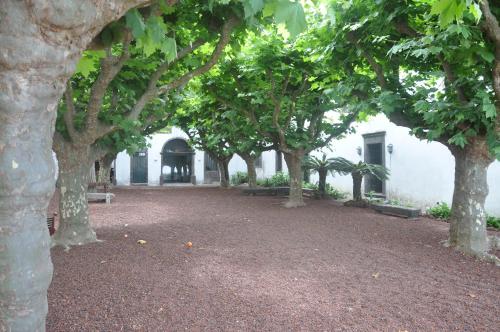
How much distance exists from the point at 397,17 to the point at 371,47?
73 centimetres

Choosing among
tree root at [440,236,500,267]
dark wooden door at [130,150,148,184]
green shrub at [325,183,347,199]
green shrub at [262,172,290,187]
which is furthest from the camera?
dark wooden door at [130,150,148,184]

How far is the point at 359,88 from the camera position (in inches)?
244

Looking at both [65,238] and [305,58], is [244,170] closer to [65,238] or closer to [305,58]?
[305,58]

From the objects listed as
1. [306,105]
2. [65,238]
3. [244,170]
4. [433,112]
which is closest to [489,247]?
[433,112]

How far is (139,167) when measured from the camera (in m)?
26.1

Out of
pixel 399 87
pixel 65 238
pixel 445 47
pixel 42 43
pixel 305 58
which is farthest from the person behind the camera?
pixel 305 58

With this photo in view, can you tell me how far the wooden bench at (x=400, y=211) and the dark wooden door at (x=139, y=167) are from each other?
64.7 feet

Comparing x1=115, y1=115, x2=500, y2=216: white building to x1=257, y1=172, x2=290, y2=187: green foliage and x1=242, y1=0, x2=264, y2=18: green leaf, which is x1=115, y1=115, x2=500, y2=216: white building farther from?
x1=242, y1=0, x2=264, y2=18: green leaf

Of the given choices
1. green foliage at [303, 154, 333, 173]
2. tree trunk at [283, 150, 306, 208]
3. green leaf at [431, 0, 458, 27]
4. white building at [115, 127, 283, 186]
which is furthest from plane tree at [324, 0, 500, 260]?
white building at [115, 127, 283, 186]

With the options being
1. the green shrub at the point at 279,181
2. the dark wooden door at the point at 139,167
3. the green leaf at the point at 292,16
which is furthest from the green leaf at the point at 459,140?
the dark wooden door at the point at 139,167

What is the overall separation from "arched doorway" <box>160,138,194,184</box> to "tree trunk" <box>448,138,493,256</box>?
22.8 metres

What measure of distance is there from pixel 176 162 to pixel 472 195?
24.7 m

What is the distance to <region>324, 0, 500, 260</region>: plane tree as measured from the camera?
14.6 ft

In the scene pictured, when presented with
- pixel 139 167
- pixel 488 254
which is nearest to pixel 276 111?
pixel 488 254
